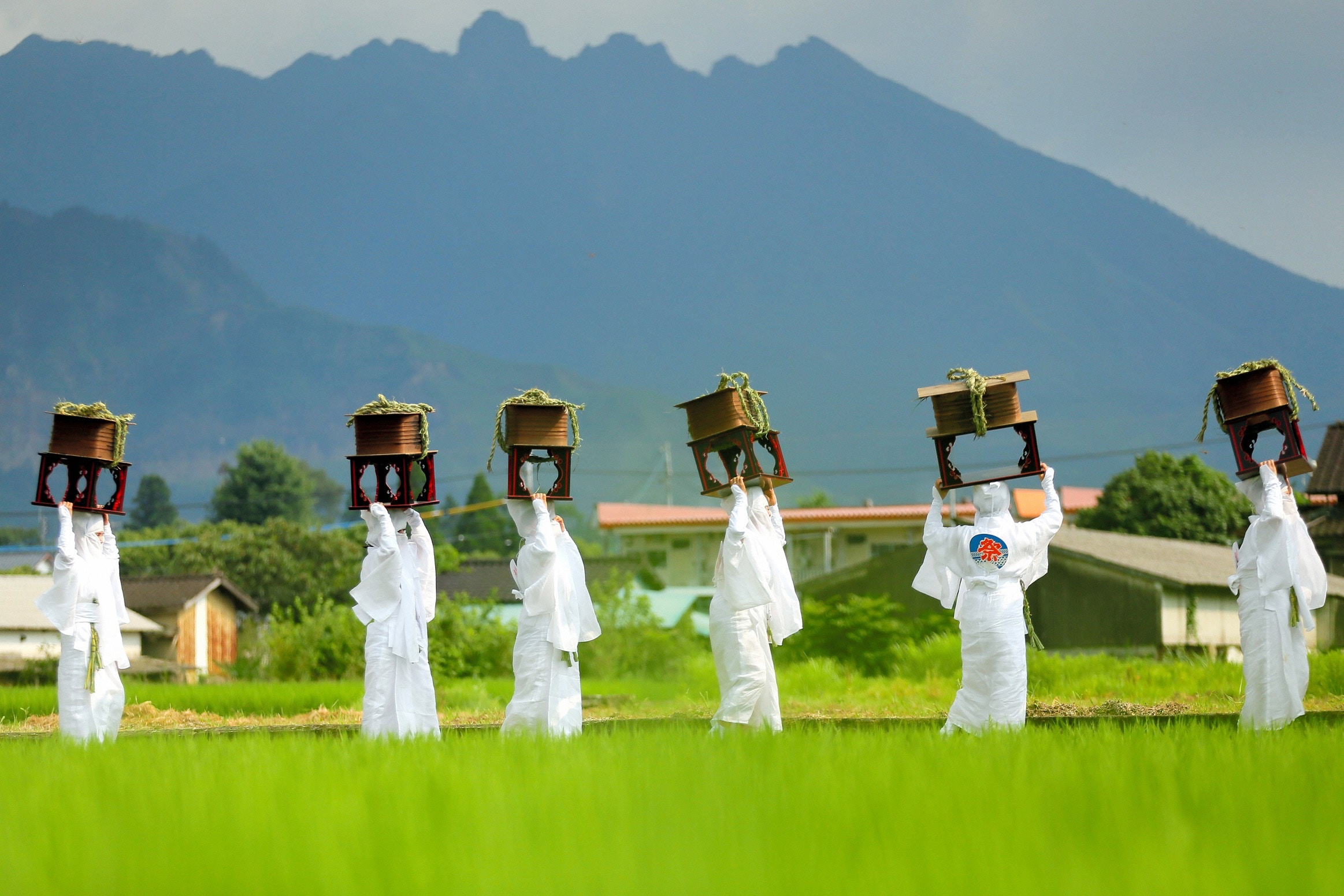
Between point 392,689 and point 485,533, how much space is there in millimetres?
77387

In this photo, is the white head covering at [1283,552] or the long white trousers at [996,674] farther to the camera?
the white head covering at [1283,552]

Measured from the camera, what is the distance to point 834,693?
15297 mm

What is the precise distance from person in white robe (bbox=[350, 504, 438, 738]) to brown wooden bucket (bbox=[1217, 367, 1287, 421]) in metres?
6.68

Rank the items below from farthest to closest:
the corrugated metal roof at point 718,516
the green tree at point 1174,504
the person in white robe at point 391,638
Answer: the corrugated metal roof at point 718,516 → the green tree at point 1174,504 → the person in white robe at point 391,638

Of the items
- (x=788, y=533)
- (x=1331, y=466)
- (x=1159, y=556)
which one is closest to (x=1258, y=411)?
(x=1159, y=556)

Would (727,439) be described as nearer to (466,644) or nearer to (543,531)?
(543,531)

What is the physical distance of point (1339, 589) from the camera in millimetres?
22594

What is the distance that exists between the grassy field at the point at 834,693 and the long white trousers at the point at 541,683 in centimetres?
225

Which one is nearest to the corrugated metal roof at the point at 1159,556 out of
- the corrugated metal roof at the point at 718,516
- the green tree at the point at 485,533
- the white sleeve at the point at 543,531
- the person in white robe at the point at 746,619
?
the person in white robe at the point at 746,619

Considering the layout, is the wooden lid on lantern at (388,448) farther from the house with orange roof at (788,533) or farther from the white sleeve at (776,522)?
the house with orange roof at (788,533)

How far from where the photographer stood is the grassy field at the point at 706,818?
4.01m

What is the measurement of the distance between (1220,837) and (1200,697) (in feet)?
28.4

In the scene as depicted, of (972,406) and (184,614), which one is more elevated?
(972,406)

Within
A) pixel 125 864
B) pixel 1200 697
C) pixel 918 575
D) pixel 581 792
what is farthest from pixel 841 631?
pixel 125 864
